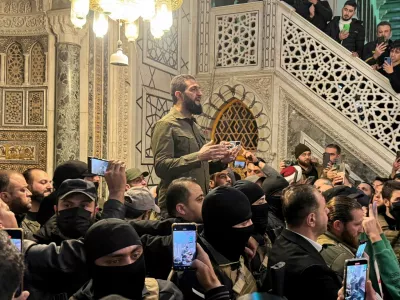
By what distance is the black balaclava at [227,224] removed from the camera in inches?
88.6

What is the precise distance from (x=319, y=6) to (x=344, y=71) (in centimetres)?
137

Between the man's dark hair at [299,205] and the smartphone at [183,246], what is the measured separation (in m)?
0.80

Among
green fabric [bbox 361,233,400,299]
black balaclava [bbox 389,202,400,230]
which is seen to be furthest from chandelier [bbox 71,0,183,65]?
green fabric [bbox 361,233,400,299]

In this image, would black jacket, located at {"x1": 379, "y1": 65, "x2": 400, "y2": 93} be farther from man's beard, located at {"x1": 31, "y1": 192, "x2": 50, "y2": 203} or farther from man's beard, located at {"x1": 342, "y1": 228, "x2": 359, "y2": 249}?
man's beard, located at {"x1": 31, "y1": 192, "x2": 50, "y2": 203}

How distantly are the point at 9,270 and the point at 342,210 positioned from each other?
2092 millimetres

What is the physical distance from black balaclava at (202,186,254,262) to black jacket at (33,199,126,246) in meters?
0.47

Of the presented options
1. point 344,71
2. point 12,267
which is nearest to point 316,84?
point 344,71

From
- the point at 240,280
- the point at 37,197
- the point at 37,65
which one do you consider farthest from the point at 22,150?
the point at 240,280

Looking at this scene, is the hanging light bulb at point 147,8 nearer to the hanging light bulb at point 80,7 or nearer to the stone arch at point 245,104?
the hanging light bulb at point 80,7

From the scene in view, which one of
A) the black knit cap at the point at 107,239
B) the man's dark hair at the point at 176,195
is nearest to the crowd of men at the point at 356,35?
the man's dark hair at the point at 176,195

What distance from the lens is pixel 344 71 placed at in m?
7.81

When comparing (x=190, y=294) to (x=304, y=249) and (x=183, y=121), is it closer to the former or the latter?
(x=304, y=249)

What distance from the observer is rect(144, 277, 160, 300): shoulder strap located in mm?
1823

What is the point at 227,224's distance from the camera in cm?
225
